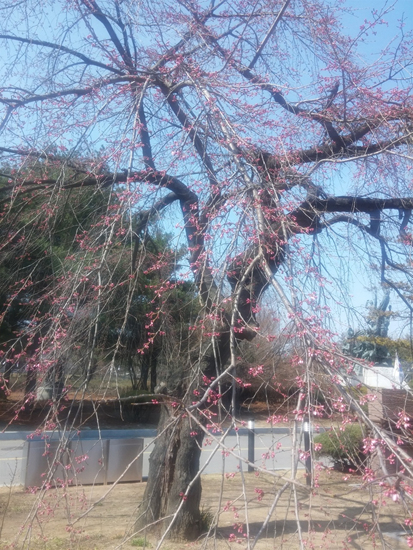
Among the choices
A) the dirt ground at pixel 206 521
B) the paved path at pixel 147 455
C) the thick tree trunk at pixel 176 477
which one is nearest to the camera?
the dirt ground at pixel 206 521

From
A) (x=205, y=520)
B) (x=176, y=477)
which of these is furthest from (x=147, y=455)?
(x=176, y=477)

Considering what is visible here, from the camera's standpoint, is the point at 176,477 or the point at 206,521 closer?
the point at 176,477

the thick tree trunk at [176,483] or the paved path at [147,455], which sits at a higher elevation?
the thick tree trunk at [176,483]

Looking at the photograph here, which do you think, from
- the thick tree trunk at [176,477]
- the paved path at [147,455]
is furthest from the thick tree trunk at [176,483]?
the paved path at [147,455]

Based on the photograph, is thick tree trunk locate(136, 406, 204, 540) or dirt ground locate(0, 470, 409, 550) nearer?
dirt ground locate(0, 470, 409, 550)

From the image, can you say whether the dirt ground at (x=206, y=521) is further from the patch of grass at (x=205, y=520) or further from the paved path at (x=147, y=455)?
the paved path at (x=147, y=455)

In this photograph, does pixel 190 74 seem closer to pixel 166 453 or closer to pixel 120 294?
pixel 120 294

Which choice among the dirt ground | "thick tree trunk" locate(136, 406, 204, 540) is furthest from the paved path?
"thick tree trunk" locate(136, 406, 204, 540)

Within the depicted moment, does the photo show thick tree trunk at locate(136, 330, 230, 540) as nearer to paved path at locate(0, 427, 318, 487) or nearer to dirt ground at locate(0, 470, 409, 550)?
dirt ground at locate(0, 470, 409, 550)

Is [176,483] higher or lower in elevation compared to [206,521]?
higher

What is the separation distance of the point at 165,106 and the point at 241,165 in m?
2.28

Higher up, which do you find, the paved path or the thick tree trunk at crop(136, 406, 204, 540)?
the thick tree trunk at crop(136, 406, 204, 540)

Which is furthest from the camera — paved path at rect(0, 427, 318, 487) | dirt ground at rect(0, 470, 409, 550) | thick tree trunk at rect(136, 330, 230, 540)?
paved path at rect(0, 427, 318, 487)

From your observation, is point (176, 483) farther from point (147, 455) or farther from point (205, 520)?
point (147, 455)
